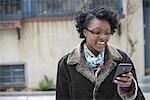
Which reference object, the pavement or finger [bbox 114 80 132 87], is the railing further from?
finger [bbox 114 80 132 87]

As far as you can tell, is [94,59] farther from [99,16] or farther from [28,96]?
[28,96]

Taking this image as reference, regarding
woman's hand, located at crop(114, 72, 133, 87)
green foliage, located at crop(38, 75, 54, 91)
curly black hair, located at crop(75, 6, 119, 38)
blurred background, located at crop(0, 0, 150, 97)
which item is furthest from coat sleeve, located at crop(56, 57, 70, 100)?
blurred background, located at crop(0, 0, 150, 97)

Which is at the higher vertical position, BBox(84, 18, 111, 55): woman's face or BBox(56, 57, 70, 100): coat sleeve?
BBox(84, 18, 111, 55): woman's face

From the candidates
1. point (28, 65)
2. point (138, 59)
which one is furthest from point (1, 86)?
point (138, 59)

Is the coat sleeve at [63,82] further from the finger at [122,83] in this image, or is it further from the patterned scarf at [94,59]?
the finger at [122,83]

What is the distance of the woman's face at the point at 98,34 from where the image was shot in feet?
9.34

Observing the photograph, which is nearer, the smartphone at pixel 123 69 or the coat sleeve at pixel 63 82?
the smartphone at pixel 123 69

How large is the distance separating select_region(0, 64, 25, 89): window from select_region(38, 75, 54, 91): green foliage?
2.00 ft

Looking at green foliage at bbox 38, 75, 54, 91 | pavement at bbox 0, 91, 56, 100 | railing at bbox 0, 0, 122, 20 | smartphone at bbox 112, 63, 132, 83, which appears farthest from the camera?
railing at bbox 0, 0, 122, 20

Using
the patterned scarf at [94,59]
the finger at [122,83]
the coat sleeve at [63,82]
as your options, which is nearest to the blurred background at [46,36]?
the coat sleeve at [63,82]

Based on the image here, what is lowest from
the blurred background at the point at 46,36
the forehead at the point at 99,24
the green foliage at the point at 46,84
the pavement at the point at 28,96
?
the pavement at the point at 28,96

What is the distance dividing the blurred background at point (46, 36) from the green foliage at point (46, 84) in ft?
0.11

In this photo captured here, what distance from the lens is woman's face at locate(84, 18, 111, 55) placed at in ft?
9.34

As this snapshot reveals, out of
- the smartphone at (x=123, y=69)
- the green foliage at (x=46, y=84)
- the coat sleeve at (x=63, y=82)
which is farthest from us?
the green foliage at (x=46, y=84)
